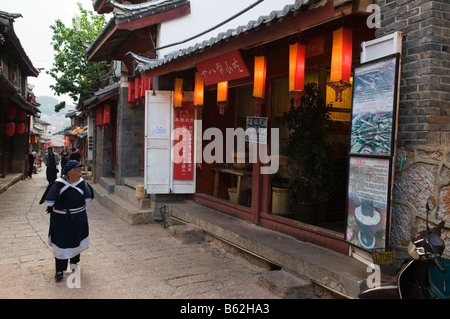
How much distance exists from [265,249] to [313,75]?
4022 millimetres

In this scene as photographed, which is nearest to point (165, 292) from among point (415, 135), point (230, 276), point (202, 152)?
point (230, 276)

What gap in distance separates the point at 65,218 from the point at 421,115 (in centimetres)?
487

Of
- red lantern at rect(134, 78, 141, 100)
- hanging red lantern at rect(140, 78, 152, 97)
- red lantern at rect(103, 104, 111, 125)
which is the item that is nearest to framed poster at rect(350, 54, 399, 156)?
hanging red lantern at rect(140, 78, 152, 97)

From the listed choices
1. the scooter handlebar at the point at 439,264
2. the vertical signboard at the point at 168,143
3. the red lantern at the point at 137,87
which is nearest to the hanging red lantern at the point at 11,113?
the red lantern at the point at 137,87

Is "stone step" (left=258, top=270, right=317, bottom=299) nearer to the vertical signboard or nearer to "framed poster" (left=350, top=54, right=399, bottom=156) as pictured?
"framed poster" (left=350, top=54, right=399, bottom=156)

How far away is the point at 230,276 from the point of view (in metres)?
5.79

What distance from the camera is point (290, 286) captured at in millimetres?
4762

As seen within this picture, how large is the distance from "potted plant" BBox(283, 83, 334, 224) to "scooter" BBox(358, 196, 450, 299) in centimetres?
330

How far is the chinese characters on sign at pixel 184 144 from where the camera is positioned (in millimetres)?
9547

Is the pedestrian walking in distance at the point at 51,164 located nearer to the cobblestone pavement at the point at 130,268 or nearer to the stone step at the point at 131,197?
the stone step at the point at 131,197

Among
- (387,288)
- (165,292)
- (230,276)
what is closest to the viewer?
(387,288)

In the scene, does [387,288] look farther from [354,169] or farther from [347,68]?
[347,68]

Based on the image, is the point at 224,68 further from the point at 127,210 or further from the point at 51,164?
the point at 51,164

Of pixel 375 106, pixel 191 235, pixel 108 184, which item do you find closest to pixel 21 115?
pixel 108 184
